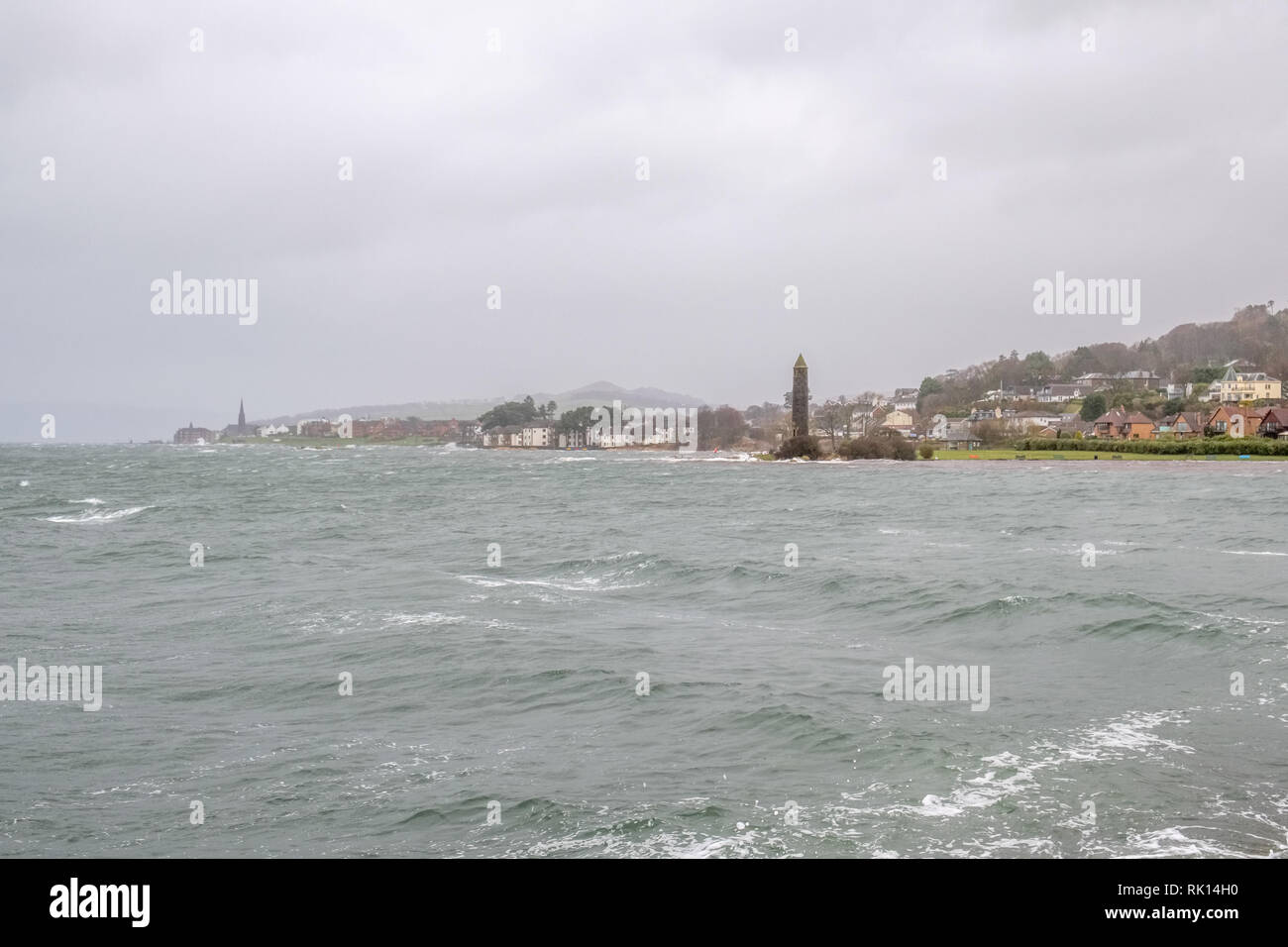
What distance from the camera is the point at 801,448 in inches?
5748

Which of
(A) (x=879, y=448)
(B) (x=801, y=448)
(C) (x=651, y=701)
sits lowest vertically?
(C) (x=651, y=701)

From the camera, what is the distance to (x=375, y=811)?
10.4 m

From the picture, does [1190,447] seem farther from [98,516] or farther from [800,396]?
[98,516]

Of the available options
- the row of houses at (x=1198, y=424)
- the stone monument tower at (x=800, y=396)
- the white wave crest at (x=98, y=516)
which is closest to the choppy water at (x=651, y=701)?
the white wave crest at (x=98, y=516)

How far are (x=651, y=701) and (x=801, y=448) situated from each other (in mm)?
133452

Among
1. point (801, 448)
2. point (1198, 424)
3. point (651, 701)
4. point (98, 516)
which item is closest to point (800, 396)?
point (801, 448)

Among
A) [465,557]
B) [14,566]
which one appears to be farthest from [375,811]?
[14,566]

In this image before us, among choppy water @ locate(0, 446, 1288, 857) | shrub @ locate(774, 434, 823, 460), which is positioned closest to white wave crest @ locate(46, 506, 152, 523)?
choppy water @ locate(0, 446, 1288, 857)

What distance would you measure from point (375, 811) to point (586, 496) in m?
59.8

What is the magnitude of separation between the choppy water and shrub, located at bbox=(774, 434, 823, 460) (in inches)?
4246

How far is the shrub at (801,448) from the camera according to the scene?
145125 mm

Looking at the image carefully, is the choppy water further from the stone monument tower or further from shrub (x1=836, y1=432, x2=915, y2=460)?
the stone monument tower

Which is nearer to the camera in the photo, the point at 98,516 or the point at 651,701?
the point at 651,701
